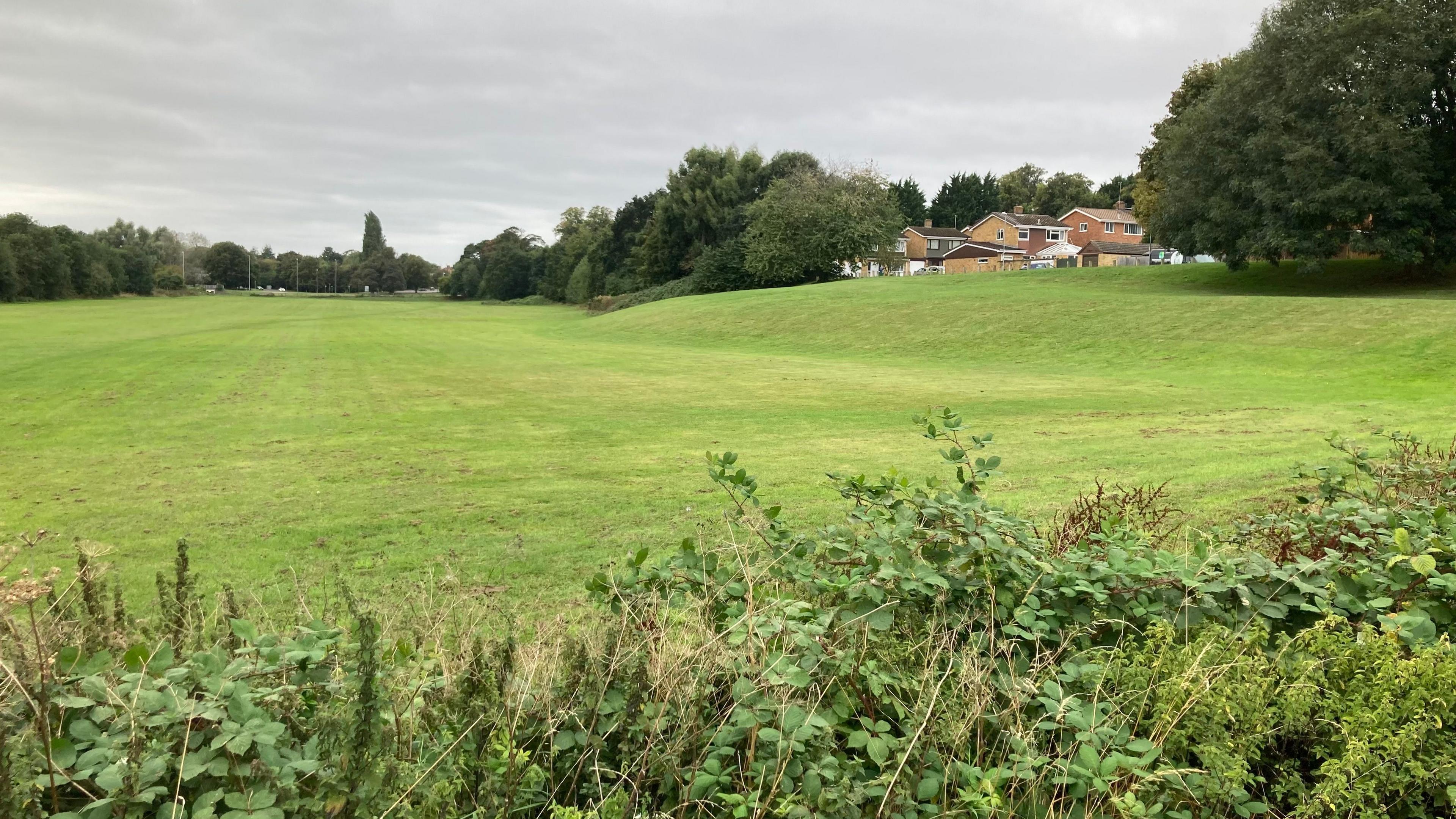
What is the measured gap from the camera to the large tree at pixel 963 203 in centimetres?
12488

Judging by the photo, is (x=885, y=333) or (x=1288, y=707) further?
(x=885, y=333)

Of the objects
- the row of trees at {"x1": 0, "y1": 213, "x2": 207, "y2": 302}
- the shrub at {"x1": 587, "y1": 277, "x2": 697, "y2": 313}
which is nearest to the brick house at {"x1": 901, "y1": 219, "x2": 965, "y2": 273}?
the shrub at {"x1": 587, "y1": 277, "x2": 697, "y2": 313}

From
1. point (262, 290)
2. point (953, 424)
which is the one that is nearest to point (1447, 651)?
point (953, 424)

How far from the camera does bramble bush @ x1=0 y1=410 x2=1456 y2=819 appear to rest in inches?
97.9

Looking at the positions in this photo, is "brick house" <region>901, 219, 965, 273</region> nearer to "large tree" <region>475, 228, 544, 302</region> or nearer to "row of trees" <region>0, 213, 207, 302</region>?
"large tree" <region>475, 228, 544, 302</region>

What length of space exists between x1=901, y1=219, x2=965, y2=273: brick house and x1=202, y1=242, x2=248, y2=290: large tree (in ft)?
385

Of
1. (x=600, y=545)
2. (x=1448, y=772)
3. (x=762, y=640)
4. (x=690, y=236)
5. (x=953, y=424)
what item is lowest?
(x=600, y=545)

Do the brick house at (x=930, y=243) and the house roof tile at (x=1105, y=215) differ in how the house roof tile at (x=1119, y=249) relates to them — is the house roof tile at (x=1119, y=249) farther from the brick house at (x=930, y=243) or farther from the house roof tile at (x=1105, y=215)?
the brick house at (x=930, y=243)

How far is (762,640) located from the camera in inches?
134

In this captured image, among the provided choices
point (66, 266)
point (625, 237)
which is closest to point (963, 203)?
point (625, 237)

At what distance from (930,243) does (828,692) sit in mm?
115602

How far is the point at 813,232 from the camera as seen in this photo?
68.5 meters

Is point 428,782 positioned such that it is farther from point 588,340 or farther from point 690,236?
point 690,236

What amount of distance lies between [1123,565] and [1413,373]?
24.7m
